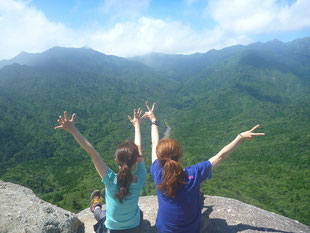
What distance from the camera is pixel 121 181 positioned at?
3.61 meters

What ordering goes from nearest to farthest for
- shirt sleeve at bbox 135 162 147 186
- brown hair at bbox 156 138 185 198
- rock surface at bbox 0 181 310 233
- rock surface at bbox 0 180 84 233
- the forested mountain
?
1. brown hair at bbox 156 138 185 198
2. shirt sleeve at bbox 135 162 147 186
3. rock surface at bbox 0 180 84 233
4. rock surface at bbox 0 181 310 233
5. the forested mountain

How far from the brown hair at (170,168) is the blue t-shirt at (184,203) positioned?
0.42 ft

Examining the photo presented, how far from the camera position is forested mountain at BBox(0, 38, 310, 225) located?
3497 cm

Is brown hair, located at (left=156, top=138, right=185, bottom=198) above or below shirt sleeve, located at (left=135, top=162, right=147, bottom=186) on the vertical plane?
above

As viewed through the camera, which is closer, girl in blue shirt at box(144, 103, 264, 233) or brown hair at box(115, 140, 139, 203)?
girl in blue shirt at box(144, 103, 264, 233)

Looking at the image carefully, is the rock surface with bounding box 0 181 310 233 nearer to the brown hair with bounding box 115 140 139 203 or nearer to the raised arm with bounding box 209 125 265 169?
the raised arm with bounding box 209 125 265 169

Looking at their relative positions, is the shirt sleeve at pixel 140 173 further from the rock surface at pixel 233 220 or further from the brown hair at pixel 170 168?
the rock surface at pixel 233 220

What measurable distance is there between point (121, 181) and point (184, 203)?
1.14 m

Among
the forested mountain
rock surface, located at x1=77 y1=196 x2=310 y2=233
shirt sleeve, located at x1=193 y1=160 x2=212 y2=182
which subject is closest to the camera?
shirt sleeve, located at x1=193 y1=160 x2=212 y2=182

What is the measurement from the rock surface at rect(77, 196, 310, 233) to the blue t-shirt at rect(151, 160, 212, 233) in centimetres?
131

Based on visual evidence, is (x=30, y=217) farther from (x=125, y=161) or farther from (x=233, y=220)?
→ (x=233, y=220)

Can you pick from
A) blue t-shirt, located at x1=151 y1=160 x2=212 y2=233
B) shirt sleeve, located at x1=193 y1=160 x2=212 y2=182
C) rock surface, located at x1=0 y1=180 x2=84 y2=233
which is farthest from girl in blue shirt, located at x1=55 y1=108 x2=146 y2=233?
rock surface, located at x1=0 y1=180 x2=84 y2=233

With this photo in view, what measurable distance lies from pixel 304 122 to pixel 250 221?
95928mm

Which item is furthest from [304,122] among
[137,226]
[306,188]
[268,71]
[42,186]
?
[268,71]
